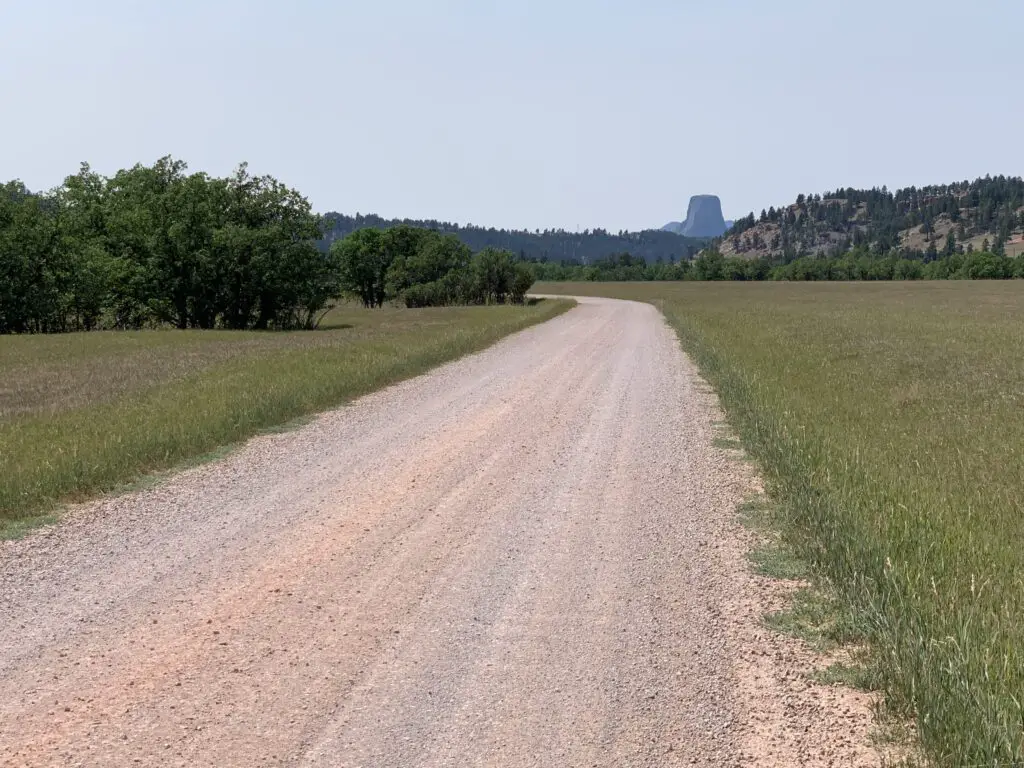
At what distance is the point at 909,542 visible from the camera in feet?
20.9

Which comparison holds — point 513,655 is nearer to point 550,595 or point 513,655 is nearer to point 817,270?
point 550,595

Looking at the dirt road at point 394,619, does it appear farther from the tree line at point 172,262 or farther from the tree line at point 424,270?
the tree line at point 424,270

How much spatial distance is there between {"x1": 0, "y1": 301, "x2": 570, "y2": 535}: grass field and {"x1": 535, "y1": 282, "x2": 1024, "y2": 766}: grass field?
775cm

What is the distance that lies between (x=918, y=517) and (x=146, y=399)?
49.0ft

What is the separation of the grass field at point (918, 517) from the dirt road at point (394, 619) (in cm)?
72

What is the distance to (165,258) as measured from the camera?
174ft

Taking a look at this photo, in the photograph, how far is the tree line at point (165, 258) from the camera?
168ft

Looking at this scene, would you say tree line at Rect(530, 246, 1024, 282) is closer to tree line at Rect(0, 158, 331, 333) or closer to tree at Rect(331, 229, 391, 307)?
tree at Rect(331, 229, 391, 307)

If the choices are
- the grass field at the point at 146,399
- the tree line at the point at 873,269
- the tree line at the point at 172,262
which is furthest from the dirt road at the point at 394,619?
the tree line at the point at 873,269

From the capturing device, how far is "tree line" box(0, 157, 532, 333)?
51250 mm

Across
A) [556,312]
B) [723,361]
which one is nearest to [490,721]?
[723,361]

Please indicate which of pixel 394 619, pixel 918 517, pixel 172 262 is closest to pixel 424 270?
pixel 172 262

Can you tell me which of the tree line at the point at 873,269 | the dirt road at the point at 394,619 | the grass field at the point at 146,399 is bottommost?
the dirt road at the point at 394,619

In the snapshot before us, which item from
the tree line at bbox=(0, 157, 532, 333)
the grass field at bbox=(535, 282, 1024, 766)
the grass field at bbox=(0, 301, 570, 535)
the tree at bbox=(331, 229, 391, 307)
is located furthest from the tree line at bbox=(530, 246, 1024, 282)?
the grass field at bbox=(535, 282, 1024, 766)
